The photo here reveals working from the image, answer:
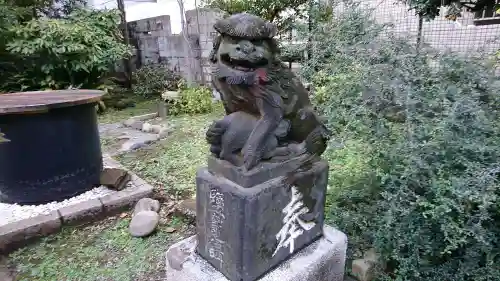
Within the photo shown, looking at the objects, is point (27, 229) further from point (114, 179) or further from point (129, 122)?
point (129, 122)

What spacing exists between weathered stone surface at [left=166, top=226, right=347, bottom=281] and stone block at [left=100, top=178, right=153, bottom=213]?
1.31 meters

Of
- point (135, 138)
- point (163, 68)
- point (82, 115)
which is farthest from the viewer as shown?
point (163, 68)

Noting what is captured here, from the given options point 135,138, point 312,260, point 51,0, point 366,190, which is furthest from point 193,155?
point 51,0

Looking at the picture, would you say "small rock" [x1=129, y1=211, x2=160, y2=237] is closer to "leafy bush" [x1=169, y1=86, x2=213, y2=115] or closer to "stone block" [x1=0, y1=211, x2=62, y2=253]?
"stone block" [x1=0, y1=211, x2=62, y2=253]

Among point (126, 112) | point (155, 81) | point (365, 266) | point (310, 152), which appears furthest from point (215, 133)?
point (155, 81)

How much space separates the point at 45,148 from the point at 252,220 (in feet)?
6.83

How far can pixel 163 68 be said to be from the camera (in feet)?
24.9

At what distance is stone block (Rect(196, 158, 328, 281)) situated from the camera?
1.39 meters

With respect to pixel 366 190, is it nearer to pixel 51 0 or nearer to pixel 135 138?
pixel 135 138

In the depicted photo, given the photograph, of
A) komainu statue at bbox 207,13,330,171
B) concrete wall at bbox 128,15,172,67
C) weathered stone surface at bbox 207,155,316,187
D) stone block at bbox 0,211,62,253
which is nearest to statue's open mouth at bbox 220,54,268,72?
komainu statue at bbox 207,13,330,171

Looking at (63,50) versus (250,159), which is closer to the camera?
(250,159)

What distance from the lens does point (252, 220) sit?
1376 millimetres

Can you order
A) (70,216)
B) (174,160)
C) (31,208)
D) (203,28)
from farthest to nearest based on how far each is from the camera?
(203,28) < (174,160) < (31,208) < (70,216)

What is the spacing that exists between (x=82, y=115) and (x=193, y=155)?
4.68 feet
